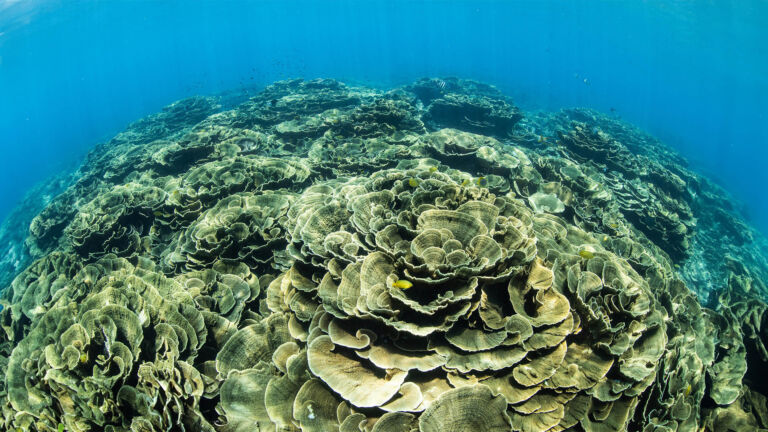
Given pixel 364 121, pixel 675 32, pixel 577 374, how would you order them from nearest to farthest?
pixel 577 374
pixel 364 121
pixel 675 32

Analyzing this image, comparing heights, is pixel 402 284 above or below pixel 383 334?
above

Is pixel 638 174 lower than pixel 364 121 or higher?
lower

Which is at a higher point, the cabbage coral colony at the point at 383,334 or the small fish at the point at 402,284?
the small fish at the point at 402,284

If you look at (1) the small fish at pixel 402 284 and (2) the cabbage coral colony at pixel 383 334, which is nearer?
(2) the cabbage coral colony at pixel 383 334

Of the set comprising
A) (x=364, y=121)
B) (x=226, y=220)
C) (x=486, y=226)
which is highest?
(x=486, y=226)

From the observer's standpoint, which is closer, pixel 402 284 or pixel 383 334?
pixel 402 284

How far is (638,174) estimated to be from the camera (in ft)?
54.5

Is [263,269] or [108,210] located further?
[108,210]

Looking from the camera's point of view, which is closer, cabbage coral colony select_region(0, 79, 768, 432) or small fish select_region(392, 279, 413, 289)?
cabbage coral colony select_region(0, 79, 768, 432)

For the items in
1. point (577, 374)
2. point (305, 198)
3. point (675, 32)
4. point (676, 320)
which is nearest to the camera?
point (577, 374)

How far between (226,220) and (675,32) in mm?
136045

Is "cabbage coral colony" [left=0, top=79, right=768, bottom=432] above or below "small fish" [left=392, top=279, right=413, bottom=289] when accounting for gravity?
below

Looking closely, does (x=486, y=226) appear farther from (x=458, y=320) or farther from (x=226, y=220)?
(x=226, y=220)

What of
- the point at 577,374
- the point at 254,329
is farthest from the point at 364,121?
the point at 577,374
